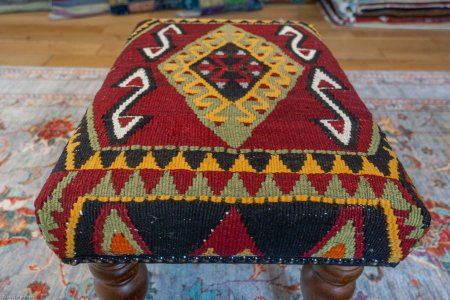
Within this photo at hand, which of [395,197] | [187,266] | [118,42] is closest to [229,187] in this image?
[395,197]

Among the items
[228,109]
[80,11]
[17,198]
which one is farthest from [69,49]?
[228,109]

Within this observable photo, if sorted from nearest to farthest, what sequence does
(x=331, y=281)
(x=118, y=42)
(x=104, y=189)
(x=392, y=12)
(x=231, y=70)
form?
(x=104, y=189) < (x=331, y=281) < (x=231, y=70) < (x=118, y=42) < (x=392, y=12)

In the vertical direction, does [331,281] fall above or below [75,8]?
above

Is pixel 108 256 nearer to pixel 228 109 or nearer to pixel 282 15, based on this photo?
pixel 228 109

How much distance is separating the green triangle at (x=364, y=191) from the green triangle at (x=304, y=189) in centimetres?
6

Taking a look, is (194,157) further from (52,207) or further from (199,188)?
(52,207)

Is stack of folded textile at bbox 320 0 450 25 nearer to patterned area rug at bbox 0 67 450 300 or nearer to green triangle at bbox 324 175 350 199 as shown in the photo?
patterned area rug at bbox 0 67 450 300

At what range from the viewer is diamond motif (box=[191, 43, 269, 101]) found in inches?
28.5

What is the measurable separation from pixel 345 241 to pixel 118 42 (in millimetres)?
1532

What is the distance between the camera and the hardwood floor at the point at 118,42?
1.67m

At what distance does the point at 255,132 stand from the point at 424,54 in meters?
1.46

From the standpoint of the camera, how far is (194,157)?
577mm

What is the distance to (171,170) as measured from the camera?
558 mm

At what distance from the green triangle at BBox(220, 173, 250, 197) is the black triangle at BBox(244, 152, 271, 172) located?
36mm
